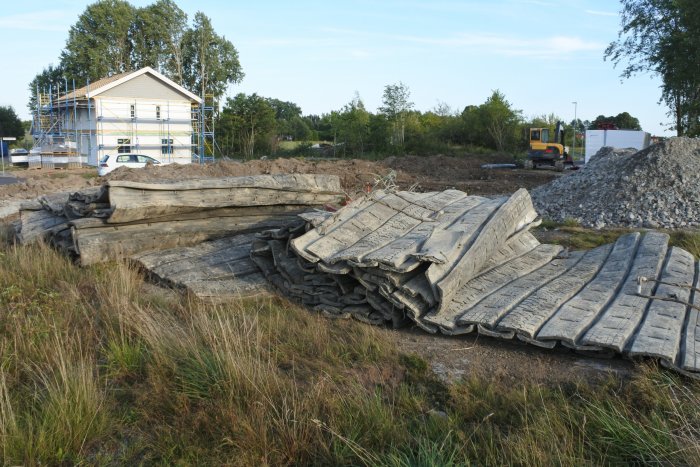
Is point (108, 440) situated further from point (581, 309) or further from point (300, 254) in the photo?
point (581, 309)

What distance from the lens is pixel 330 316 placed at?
562cm

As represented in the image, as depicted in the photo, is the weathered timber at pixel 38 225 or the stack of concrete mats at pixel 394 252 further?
the weathered timber at pixel 38 225

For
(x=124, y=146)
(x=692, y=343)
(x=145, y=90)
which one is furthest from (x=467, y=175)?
(x=145, y=90)

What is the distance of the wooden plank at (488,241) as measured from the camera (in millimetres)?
5148

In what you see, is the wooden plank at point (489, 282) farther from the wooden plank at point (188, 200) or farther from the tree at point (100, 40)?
the tree at point (100, 40)

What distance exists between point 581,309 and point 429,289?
4.17 feet

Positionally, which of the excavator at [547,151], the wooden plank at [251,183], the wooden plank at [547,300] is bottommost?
the wooden plank at [547,300]

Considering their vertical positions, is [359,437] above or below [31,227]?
below

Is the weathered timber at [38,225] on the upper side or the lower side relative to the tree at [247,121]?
lower

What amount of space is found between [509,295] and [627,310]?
97 centimetres

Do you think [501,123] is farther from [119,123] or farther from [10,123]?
[10,123]

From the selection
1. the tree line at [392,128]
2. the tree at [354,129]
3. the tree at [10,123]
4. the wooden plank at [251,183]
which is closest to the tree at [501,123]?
the tree line at [392,128]

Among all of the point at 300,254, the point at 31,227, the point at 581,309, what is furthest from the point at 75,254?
the point at 581,309

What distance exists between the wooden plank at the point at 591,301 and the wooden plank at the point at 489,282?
2.24 ft
